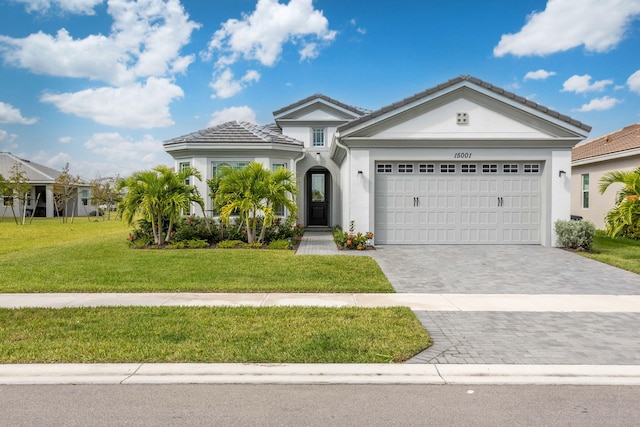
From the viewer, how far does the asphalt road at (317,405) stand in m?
3.56

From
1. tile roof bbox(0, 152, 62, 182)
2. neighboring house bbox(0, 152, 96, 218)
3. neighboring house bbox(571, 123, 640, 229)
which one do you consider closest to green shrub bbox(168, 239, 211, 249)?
neighboring house bbox(571, 123, 640, 229)

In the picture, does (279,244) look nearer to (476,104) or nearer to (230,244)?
(230,244)

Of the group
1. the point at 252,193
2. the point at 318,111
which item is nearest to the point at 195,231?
the point at 252,193

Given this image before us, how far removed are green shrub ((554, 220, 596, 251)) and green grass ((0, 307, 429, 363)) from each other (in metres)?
9.50

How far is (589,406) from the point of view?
3855mm

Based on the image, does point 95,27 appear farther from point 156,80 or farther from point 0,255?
point 0,255

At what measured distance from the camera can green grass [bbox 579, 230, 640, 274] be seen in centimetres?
1108

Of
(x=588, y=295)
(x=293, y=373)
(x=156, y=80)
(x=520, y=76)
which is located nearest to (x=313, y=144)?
(x=156, y=80)

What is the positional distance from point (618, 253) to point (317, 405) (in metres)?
13.0

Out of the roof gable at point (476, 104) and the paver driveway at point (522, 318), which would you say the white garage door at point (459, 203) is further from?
the paver driveway at point (522, 318)

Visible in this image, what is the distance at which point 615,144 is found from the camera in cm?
1922

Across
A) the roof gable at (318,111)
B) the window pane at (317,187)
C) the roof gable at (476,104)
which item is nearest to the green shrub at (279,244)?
the roof gable at (476,104)

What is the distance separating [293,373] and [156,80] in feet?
69.0

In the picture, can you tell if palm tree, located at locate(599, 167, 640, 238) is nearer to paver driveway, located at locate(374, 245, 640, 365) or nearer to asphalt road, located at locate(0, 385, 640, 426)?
paver driveway, located at locate(374, 245, 640, 365)
